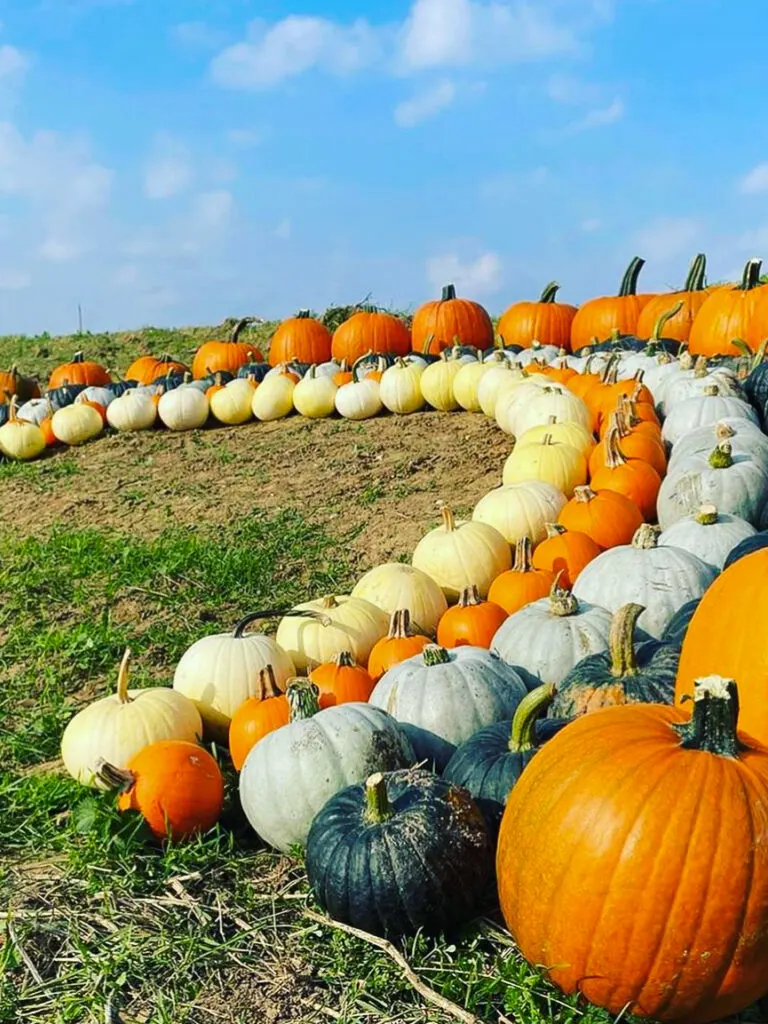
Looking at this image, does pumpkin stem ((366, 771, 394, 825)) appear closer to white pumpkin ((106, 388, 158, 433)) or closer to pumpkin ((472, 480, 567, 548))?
pumpkin ((472, 480, 567, 548))

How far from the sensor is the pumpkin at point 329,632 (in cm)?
483

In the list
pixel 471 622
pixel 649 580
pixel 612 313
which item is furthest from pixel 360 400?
pixel 649 580

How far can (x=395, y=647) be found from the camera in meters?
Answer: 4.45

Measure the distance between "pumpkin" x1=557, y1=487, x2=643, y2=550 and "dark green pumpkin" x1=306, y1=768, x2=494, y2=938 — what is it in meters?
2.67

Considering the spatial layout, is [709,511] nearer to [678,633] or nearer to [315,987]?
[678,633]

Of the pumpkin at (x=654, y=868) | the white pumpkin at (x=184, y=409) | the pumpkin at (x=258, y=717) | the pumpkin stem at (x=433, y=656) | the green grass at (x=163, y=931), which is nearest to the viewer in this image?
the pumpkin at (x=654, y=868)

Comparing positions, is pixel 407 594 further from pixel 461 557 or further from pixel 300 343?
pixel 300 343

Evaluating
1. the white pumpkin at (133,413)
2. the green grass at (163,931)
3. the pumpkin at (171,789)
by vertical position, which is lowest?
the green grass at (163,931)

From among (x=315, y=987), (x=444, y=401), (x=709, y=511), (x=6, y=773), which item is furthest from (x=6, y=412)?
(x=315, y=987)

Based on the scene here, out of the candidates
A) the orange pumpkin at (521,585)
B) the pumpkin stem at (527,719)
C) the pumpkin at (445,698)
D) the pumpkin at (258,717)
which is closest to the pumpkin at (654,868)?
the pumpkin stem at (527,719)

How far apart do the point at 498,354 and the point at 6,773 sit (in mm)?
6670

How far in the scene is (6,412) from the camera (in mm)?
12219

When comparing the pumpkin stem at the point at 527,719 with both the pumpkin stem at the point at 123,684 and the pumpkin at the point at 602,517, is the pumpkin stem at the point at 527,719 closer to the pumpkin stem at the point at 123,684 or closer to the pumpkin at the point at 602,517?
the pumpkin stem at the point at 123,684

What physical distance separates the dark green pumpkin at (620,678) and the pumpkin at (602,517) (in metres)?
1.87
